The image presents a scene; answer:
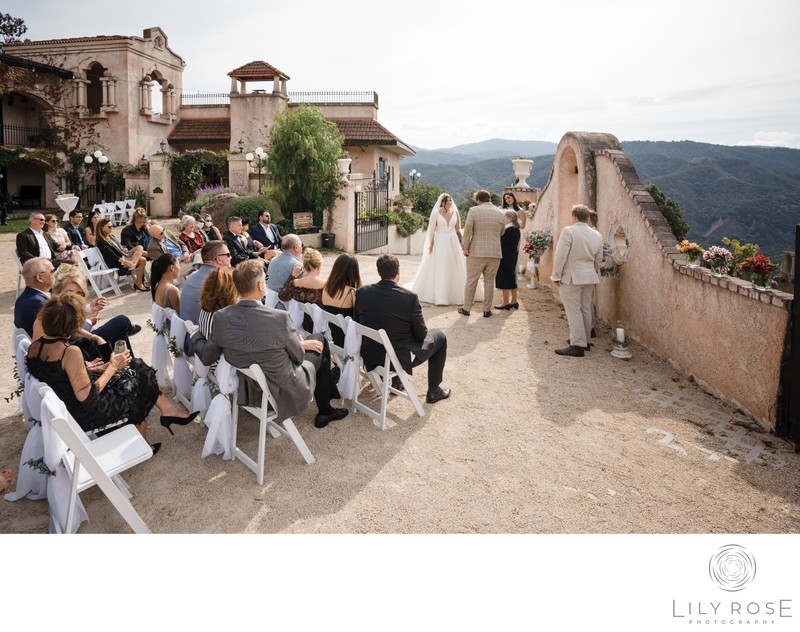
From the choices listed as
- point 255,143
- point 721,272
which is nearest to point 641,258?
point 721,272

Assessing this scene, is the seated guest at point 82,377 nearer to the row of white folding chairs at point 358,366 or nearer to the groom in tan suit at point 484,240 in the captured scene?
the row of white folding chairs at point 358,366

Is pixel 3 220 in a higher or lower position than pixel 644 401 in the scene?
higher

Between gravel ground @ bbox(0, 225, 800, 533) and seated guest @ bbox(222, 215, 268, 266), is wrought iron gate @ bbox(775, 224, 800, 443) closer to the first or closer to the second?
gravel ground @ bbox(0, 225, 800, 533)

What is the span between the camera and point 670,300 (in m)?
6.36

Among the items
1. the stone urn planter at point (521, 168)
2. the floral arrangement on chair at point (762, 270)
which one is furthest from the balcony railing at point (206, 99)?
the floral arrangement on chair at point (762, 270)

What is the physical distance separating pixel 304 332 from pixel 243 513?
2317 millimetres

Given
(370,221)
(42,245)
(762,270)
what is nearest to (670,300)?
(762,270)

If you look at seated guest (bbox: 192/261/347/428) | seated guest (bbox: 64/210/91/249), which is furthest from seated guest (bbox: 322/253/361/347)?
seated guest (bbox: 64/210/91/249)

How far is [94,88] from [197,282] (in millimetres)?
18104

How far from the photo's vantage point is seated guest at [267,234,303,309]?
618 cm

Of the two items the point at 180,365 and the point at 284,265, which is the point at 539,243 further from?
the point at 180,365

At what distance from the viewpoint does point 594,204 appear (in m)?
8.59
